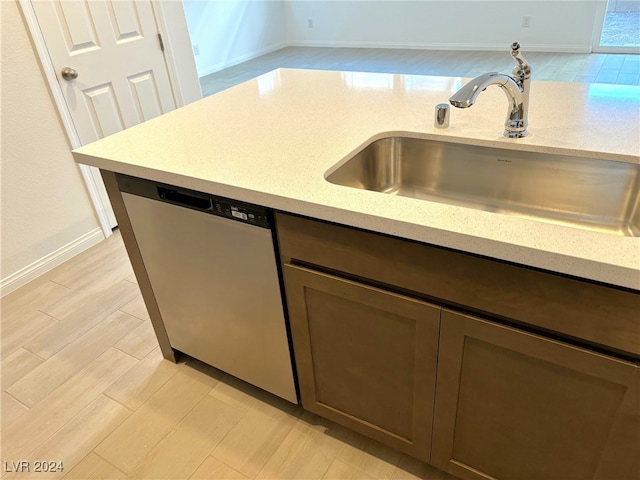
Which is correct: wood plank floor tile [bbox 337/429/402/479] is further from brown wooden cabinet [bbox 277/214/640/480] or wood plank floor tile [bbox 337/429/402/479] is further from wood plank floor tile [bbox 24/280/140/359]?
wood plank floor tile [bbox 24/280/140/359]

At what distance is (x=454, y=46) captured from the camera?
6.52 metres

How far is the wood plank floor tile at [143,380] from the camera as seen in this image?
5.98 ft

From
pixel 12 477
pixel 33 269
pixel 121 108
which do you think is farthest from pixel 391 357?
pixel 121 108

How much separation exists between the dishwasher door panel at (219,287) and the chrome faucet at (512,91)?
0.60 m

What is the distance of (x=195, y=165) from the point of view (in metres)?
1.29

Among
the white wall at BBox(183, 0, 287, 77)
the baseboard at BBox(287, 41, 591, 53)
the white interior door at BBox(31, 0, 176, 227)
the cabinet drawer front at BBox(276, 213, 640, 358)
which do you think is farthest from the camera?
the white wall at BBox(183, 0, 287, 77)

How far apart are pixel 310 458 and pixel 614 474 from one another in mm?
870

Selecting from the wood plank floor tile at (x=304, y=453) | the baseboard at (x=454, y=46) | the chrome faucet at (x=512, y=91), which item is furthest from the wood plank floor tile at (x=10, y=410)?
the baseboard at (x=454, y=46)

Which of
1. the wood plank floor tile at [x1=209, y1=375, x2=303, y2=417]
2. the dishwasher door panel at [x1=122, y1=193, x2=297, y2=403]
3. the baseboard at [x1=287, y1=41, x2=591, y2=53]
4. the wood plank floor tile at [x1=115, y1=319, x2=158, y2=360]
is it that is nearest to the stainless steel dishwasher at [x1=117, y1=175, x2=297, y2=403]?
the dishwasher door panel at [x1=122, y1=193, x2=297, y2=403]

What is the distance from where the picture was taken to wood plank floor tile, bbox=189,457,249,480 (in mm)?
1510

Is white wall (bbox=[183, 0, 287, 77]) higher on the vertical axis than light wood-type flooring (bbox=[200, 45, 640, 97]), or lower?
higher

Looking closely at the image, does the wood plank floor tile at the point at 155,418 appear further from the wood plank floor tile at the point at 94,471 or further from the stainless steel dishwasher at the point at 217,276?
the stainless steel dishwasher at the point at 217,276

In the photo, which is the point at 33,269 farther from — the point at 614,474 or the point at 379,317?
the point at 614,474

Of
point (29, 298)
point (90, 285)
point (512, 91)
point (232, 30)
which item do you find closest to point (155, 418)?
point (90, 285)
